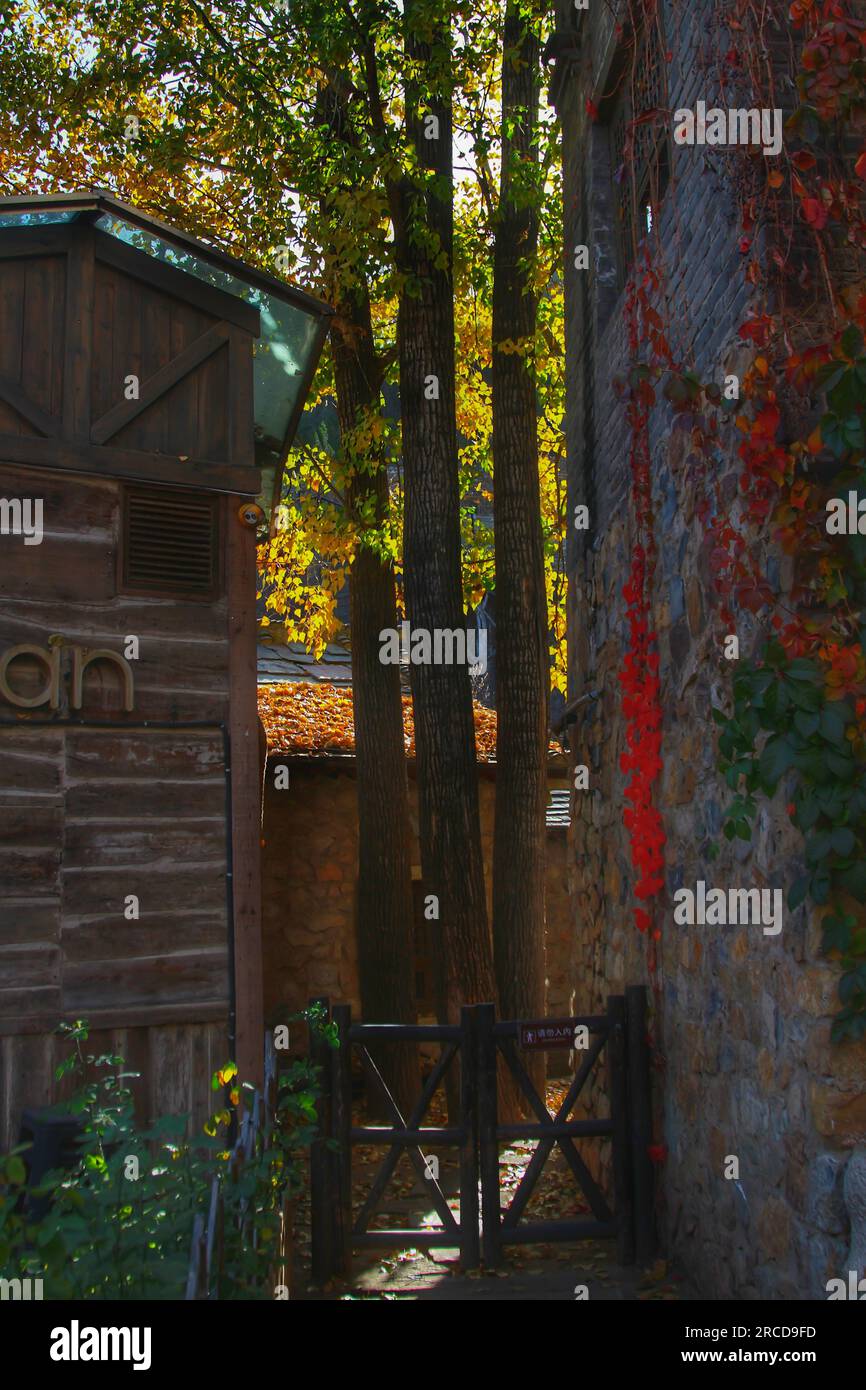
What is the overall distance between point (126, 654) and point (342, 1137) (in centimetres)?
268

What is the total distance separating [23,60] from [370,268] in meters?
4.09

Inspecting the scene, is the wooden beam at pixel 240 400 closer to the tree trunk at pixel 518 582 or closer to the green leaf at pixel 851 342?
the green leaf at pixel 851 342

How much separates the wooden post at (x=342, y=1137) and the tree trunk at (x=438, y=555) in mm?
2259

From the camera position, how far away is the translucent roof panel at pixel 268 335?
256 inches

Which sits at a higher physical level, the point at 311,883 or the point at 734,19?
the point at 734,19

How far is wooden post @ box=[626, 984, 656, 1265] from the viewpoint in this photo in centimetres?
620

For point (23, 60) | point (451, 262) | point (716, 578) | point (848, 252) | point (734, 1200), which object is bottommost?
point (734, 1200)

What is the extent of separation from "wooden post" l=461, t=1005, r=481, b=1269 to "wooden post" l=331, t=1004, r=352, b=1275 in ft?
1.89

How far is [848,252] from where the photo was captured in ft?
15.3

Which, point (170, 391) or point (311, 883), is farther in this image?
point (311, 883)

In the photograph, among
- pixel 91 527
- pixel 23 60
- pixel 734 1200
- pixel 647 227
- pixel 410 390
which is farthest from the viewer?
pixel 23 60

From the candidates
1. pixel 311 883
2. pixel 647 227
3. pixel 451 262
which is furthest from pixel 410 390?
pixel 311 883
